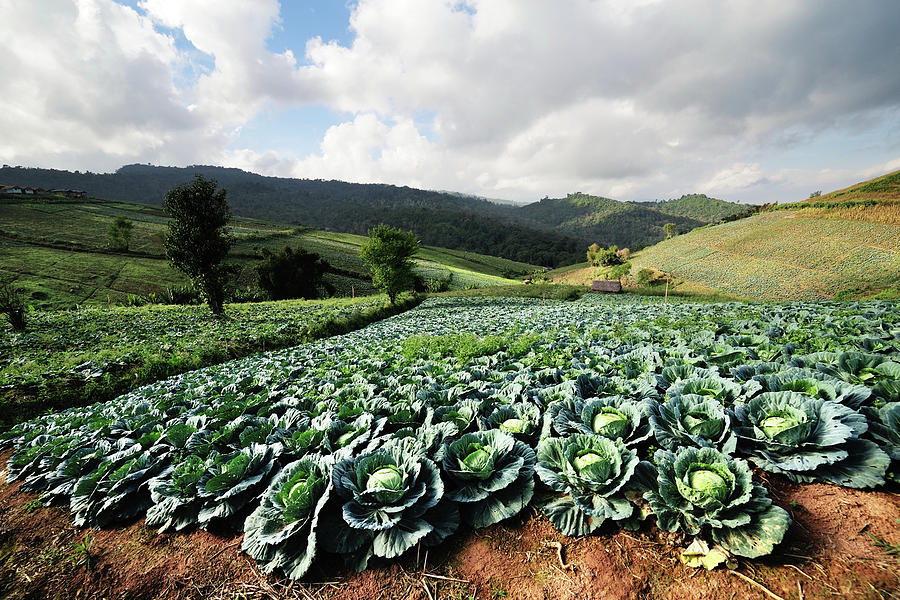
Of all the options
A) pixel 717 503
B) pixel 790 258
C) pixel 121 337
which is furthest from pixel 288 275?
pixel 790 258

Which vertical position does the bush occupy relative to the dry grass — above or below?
below

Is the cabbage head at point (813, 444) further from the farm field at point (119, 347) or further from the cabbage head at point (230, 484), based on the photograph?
the farm field at point (119, 347)

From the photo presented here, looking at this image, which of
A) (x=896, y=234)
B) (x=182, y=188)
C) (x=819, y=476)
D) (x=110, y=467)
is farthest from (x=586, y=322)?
(x=896, y=234)

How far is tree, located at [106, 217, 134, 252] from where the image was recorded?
206 ft

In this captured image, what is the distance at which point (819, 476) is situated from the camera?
2.67m

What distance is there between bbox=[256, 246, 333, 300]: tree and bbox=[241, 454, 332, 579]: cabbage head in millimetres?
55973

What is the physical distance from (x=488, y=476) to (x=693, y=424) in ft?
6.87

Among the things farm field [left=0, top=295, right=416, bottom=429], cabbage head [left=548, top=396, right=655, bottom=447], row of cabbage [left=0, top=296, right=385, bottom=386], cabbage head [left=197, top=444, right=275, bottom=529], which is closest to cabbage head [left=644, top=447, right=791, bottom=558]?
cabbage head [left=548, top=396, right=655, bottom=447]

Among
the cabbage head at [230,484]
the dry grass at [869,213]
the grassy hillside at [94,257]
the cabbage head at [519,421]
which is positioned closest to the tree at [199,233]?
the grassy hillside at [94,257]

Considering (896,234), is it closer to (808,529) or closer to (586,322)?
(586,322)

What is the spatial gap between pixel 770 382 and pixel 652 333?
5.70m

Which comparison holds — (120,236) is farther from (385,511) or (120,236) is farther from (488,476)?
(488,476)

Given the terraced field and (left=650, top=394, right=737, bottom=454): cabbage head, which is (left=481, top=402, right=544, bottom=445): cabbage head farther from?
the terraced field

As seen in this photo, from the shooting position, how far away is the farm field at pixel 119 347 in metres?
10.5
